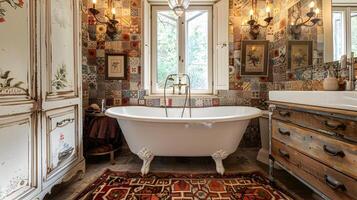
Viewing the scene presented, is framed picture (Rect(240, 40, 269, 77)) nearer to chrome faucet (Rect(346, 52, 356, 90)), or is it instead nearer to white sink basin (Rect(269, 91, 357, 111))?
white sink basin (Rect(269, 91, 357, 111))

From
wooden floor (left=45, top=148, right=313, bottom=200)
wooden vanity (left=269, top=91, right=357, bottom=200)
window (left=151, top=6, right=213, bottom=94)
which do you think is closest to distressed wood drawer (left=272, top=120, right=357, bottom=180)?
wooden vanity (left=269, top=91, right=357, bottom=200)

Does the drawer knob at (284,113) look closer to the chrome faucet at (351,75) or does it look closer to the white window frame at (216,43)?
the chrome faucet at (351,75)

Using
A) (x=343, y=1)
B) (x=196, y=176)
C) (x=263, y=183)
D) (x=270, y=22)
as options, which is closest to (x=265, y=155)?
(x=263, y=183)

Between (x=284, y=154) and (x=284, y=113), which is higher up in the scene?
(x=284, y=113)

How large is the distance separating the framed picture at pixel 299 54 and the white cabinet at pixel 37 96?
231 centimetres

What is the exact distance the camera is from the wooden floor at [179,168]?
165 centimetres

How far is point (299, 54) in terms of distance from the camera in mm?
2100

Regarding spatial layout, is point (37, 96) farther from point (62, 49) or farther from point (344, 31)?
point (344, 31)

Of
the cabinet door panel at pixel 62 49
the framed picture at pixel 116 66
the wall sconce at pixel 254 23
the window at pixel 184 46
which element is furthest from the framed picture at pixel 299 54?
the cabinet door panel at pixel 62 49

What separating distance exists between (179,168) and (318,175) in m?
1.28

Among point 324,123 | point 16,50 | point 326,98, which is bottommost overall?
point 324,123

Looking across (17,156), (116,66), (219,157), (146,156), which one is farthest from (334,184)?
(116,66)

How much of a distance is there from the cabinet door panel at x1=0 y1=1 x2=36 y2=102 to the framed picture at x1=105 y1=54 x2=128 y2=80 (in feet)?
4.91

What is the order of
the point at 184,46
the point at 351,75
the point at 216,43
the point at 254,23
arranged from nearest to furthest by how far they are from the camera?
the point at 351,75 < the point at 254,23 < the point at 216,43 < the point at 184,46
